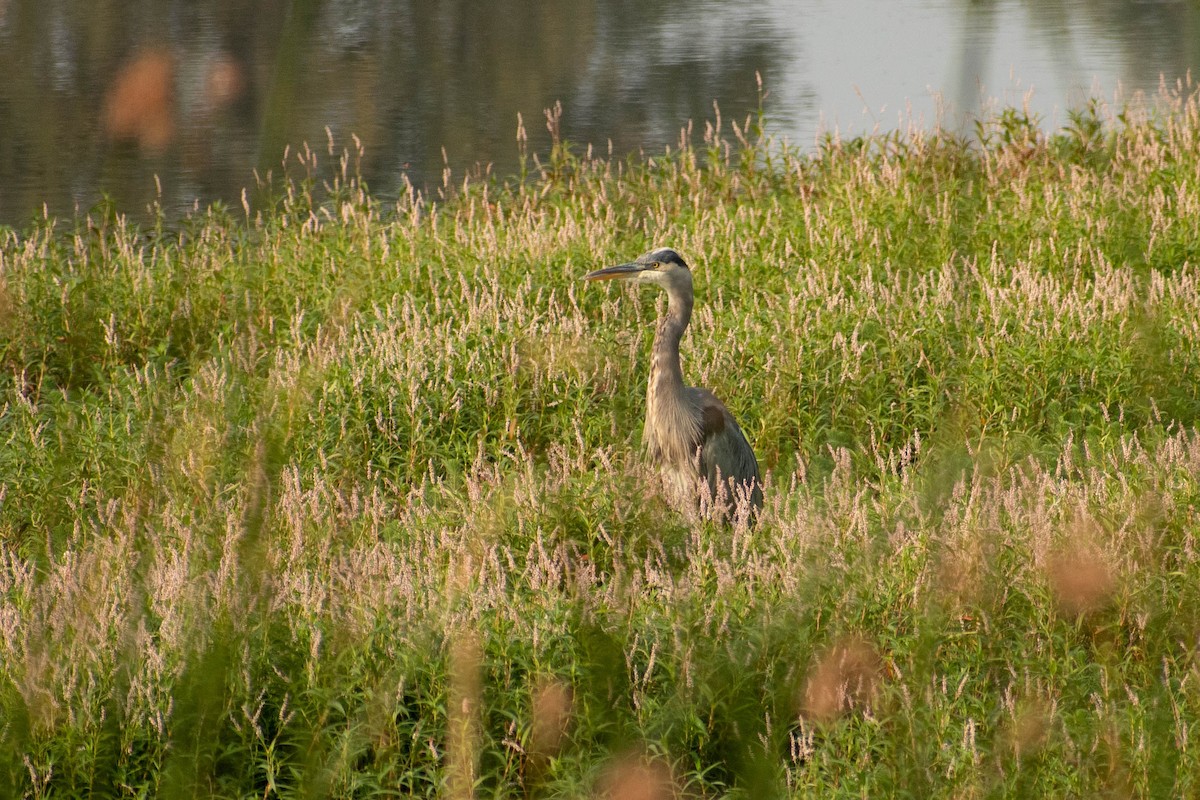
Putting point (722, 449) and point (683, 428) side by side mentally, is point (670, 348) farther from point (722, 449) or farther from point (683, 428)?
point (722, 449)

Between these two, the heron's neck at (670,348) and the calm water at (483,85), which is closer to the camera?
the heron's neck at (670,348)

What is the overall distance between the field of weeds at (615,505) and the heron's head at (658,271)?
2.54ft

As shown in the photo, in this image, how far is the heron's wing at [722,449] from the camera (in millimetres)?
5793

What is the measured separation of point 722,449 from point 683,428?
210mm

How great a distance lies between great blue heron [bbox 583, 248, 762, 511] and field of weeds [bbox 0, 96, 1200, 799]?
25 cm

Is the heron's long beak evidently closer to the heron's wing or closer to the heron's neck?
the heron's neck

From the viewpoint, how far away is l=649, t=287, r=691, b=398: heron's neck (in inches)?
230

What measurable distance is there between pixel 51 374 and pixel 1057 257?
20.0 feet

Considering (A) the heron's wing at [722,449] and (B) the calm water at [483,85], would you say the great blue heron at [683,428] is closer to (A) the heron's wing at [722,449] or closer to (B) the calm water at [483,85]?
(A) the heron's wing at [722,449]

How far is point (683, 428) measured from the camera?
19.0ft

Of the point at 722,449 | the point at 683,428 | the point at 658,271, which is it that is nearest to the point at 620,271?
the point at 658,271

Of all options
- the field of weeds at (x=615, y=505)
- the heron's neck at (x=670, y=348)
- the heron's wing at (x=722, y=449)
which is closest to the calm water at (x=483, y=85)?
the field of weeds at (x=615, y=505)

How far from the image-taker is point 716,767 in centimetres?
374

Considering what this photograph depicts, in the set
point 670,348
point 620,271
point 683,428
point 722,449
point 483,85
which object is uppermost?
point 620,271
